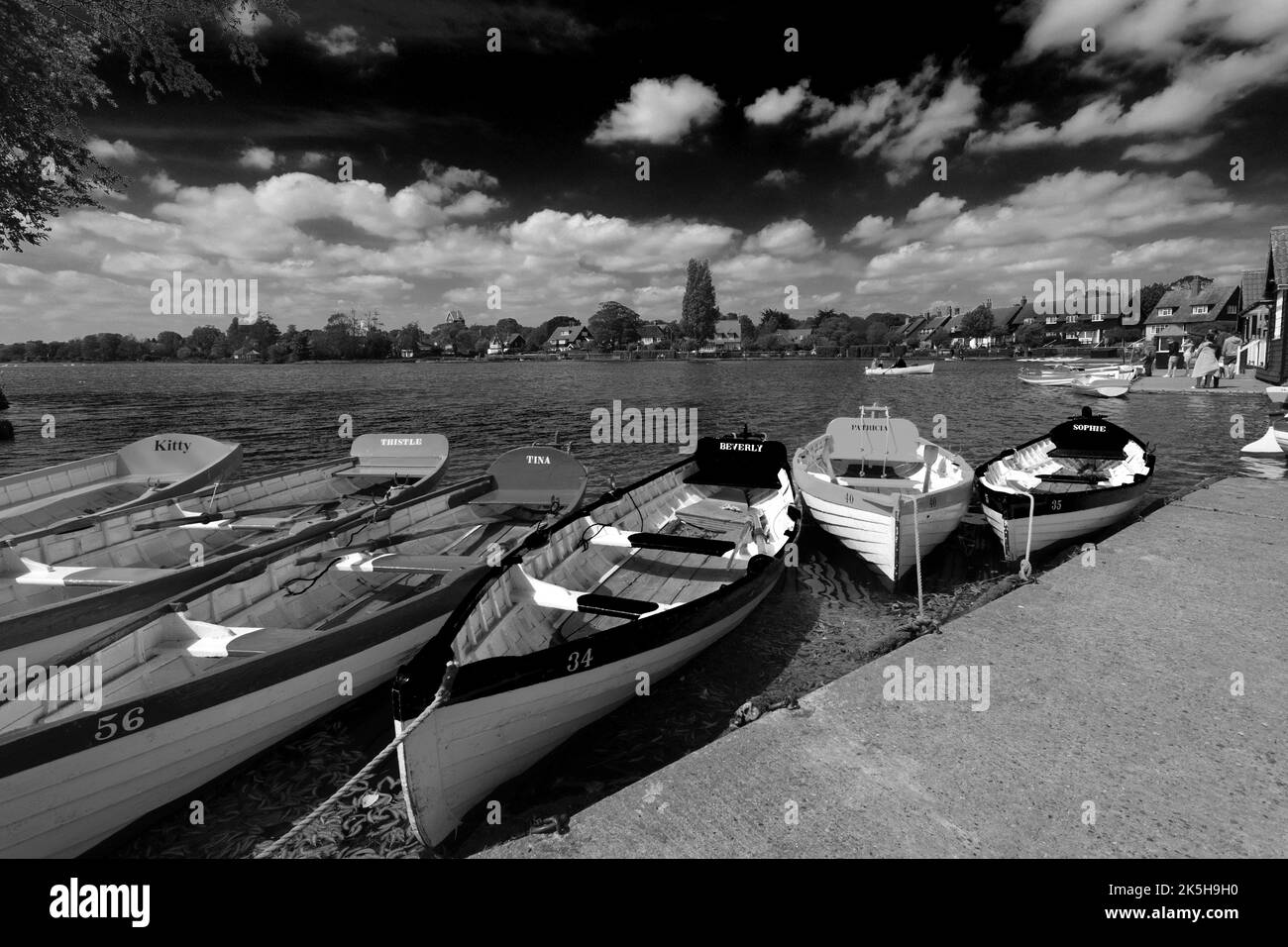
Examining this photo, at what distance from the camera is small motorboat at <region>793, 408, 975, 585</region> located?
9.91m

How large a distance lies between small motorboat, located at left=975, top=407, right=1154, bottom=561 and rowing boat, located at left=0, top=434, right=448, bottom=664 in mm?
11335

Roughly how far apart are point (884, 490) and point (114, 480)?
17.6 metres

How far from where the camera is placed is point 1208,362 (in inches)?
1591

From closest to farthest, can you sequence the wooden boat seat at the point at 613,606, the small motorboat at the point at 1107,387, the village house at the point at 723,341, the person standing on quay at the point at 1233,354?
the wooden boat seat at the point at 613,606 → the small motorboat at the point at 1107,387 → the person standing on quay at the point at 1233,354 → the village house at the point at 723,341

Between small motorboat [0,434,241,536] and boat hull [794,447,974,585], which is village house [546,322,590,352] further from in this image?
boat hull [794,447,974,585]

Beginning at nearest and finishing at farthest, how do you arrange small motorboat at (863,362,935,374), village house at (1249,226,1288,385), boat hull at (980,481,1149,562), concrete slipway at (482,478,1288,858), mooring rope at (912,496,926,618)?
concrete slipway at (482,478,1288,858) → mooring rope at (912,496,926,618) → boat hull at (980,481,1149,562) → village house at (1249,226,1288,385) → small motorboat at (863,362,935,374)

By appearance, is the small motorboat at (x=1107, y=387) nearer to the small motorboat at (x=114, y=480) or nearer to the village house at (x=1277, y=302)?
the village house at (x=1277, y=302)

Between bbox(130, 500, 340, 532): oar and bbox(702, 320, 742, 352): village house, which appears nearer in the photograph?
bbox(130, 500, 340, 532): oar

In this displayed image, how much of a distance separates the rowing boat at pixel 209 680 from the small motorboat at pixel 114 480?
17.0 ft

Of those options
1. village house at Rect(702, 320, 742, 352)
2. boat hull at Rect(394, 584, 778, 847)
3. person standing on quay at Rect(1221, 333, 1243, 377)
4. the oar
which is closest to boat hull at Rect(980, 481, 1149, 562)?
boat hull at Rect(394, 584, 778, 847)

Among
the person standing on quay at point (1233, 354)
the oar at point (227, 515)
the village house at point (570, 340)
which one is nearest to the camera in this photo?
the oar at point (227, 515)

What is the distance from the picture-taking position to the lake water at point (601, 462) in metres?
5.57

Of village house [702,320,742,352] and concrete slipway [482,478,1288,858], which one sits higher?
village house [702,320,742,352]

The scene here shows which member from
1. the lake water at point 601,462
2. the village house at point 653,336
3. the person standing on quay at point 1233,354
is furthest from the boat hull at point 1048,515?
the village house at point 653,336
